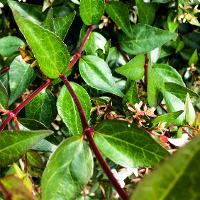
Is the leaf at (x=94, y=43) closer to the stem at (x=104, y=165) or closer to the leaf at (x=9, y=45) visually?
the leaf at (x=9, y=45)

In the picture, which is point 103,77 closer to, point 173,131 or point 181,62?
point 173,131

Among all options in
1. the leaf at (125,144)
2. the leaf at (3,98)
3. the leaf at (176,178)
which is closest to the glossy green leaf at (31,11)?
the leaf at (3,98)

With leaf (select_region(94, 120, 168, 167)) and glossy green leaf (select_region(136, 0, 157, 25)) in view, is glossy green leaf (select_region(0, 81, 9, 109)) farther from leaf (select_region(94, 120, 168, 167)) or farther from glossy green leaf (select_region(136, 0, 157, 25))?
glossy green leaf (select_region(136, 0, 157, 25))

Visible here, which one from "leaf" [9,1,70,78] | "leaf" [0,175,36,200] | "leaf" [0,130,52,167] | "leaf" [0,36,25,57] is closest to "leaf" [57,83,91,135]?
"leaf" [9,1,70,78]

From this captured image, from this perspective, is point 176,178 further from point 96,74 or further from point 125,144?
point 96,74

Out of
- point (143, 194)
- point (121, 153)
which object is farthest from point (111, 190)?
point (143, 194)

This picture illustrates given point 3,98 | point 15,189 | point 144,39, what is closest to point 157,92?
point 144,39
